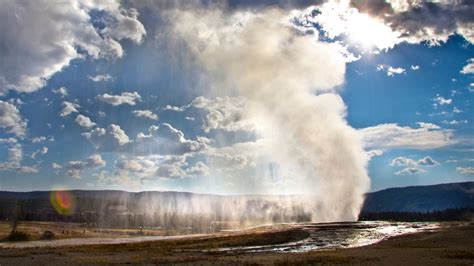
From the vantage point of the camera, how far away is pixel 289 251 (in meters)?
55.0

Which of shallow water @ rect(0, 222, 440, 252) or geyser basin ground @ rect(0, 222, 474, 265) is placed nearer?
geyser basin ground @ rect(0, 222, 474, 265)

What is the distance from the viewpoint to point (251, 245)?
6925cm

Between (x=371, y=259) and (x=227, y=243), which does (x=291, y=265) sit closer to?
(x=371, y=259)

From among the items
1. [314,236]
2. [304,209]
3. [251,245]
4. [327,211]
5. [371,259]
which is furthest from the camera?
[304,209]

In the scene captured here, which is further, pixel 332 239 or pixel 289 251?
pixel 332 239

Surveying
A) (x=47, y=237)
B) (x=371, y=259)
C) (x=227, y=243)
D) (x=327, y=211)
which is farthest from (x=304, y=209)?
(x=371, y=259)

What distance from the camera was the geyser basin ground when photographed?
133ft

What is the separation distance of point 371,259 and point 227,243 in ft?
119

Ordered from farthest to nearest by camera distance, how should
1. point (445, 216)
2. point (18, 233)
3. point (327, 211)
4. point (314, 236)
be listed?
1. point (445, 216)
2. point (327, 211)
3. point (18, 233)
4. point (314, 236)

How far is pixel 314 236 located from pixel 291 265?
45.5 meters

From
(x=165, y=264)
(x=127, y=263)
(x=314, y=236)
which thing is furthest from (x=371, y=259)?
(x=314, y=236)

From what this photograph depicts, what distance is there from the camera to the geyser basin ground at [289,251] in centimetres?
4059

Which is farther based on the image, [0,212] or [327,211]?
[0,212]

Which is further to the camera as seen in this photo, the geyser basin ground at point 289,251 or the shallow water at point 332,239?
the shallow water at point 332,239
